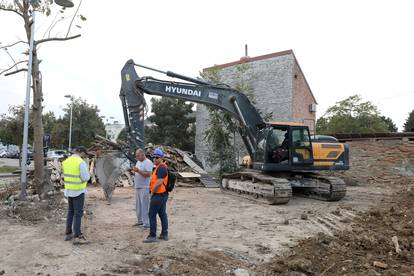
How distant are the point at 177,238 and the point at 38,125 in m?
5.53

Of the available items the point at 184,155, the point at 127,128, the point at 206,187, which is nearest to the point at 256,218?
the point at 127,128

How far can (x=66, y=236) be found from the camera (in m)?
6.39

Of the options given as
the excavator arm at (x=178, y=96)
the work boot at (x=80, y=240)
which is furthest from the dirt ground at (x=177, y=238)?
the excavator arm at (x=178, y=96)

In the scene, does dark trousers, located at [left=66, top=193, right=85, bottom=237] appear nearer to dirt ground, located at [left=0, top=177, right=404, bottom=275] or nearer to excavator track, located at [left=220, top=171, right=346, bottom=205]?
dirt ground, located at [left=0, top=177, right=404, bottom=275]

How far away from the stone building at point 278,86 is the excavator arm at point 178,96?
30.0 feet

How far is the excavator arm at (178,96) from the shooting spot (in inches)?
437

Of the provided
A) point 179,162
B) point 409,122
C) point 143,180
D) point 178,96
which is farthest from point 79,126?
point 409,122

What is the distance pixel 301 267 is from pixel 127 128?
7.40 metres

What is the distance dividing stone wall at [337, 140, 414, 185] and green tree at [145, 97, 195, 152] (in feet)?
58.8

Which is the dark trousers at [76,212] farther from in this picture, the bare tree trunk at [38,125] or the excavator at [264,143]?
the excavator at [264,143]

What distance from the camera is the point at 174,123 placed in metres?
34.2

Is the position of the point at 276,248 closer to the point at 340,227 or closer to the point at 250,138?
the point at 340,227

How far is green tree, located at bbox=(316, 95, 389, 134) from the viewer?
128ft

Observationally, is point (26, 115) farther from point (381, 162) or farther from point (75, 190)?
point (381, 162)
